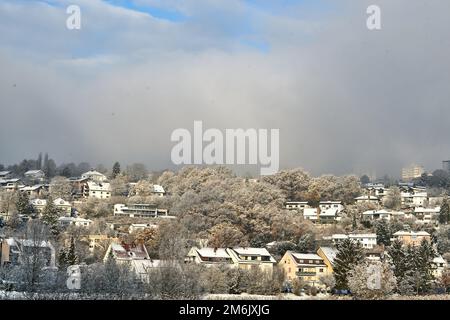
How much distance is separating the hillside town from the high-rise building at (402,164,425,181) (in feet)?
0.20

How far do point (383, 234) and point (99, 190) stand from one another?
1116 centimetres

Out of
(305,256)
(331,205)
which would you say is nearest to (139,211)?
(305,256)

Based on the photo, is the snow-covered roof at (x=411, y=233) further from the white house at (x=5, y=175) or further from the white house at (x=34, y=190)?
the white house at (x=5, y=175)

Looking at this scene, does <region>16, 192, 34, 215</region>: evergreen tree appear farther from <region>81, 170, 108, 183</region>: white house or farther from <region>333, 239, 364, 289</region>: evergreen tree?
<region>333, 239, 364, 289</region>: evergreen tree

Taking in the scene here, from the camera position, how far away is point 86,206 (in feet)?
84.5

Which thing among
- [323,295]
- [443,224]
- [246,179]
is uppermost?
[246,179]

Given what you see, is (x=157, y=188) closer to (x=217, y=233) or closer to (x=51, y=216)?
(x=217, y=233)

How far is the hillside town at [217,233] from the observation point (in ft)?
62.2

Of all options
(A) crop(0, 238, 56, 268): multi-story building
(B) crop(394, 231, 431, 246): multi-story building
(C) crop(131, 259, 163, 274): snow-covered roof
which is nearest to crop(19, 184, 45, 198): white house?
(A) crop(0, 238, 56, 268): multi-story building

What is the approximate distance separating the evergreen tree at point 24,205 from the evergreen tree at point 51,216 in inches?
24.4
